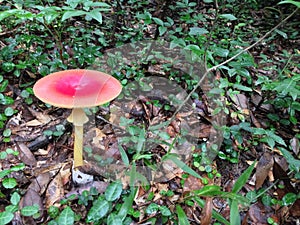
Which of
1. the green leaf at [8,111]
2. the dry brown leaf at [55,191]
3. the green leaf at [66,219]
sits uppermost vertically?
the green leaf at [66,219]

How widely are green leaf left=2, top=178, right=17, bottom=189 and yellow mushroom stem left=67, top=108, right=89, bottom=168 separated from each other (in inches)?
15.2

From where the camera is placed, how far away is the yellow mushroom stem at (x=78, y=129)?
75.9 inches

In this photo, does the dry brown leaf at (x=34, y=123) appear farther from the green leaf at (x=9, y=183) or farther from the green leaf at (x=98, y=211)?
the green leaf at (x=98, y=211)

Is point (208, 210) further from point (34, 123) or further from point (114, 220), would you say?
point (34, 123)

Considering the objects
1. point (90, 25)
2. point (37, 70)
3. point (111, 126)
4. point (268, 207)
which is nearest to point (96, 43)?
point (90, 25)

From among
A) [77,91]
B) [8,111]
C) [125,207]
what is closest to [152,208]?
[125,207]

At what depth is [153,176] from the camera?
7.18 ft

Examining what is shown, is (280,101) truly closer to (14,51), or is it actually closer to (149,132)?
(149,132)

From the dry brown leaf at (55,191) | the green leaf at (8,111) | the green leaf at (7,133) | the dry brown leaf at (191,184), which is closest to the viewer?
the dry brown leaf at (55,191)

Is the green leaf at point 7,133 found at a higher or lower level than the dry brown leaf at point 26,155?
higher

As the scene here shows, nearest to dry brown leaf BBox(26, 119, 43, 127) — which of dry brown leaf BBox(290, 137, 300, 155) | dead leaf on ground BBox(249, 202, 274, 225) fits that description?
dead leaf on ground BBox(249, 202, 274, 225)

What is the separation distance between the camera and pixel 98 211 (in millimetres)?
1686

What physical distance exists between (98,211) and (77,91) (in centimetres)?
67

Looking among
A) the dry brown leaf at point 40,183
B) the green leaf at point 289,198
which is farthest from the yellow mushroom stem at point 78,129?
the green leaf at point 289,198
